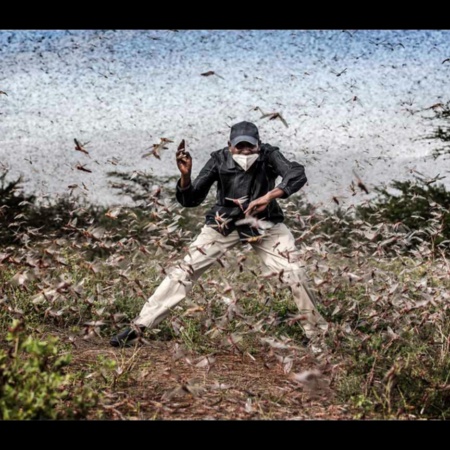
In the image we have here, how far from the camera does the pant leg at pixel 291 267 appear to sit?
5.06 m

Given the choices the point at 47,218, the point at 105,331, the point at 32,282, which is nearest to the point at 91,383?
the point at 105,331

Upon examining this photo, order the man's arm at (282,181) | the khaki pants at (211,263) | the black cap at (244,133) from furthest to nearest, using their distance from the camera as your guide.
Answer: the black cap at (244,133) < the khaki pants at (211,263) < the man's arm at (282,181)

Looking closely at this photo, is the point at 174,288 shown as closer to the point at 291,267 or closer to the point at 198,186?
the point at 198,186

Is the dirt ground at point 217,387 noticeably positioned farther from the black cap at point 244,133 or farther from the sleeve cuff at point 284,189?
the black cap at point 244,133

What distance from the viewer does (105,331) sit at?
5.96m

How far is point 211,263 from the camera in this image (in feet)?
17.8

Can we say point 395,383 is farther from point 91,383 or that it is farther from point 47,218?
point 47,218

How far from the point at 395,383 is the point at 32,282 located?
3.85 m

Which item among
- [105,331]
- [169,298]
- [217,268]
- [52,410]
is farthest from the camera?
[217,268]

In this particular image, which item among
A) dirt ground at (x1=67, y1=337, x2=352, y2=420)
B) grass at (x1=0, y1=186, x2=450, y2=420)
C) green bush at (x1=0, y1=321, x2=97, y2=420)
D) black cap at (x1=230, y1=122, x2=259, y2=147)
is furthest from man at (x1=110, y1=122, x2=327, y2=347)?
green bush at (x1=0, y1=321, x2=97, y2=420)

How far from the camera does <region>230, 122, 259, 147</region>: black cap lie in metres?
5.33

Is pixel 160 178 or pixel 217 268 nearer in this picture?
pixel 217 268

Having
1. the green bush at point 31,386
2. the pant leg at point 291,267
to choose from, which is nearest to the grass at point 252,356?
the pant leg at point 291,267

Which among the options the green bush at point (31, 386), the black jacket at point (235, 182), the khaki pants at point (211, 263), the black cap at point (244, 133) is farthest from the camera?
the black jacket at point (235, 182)
